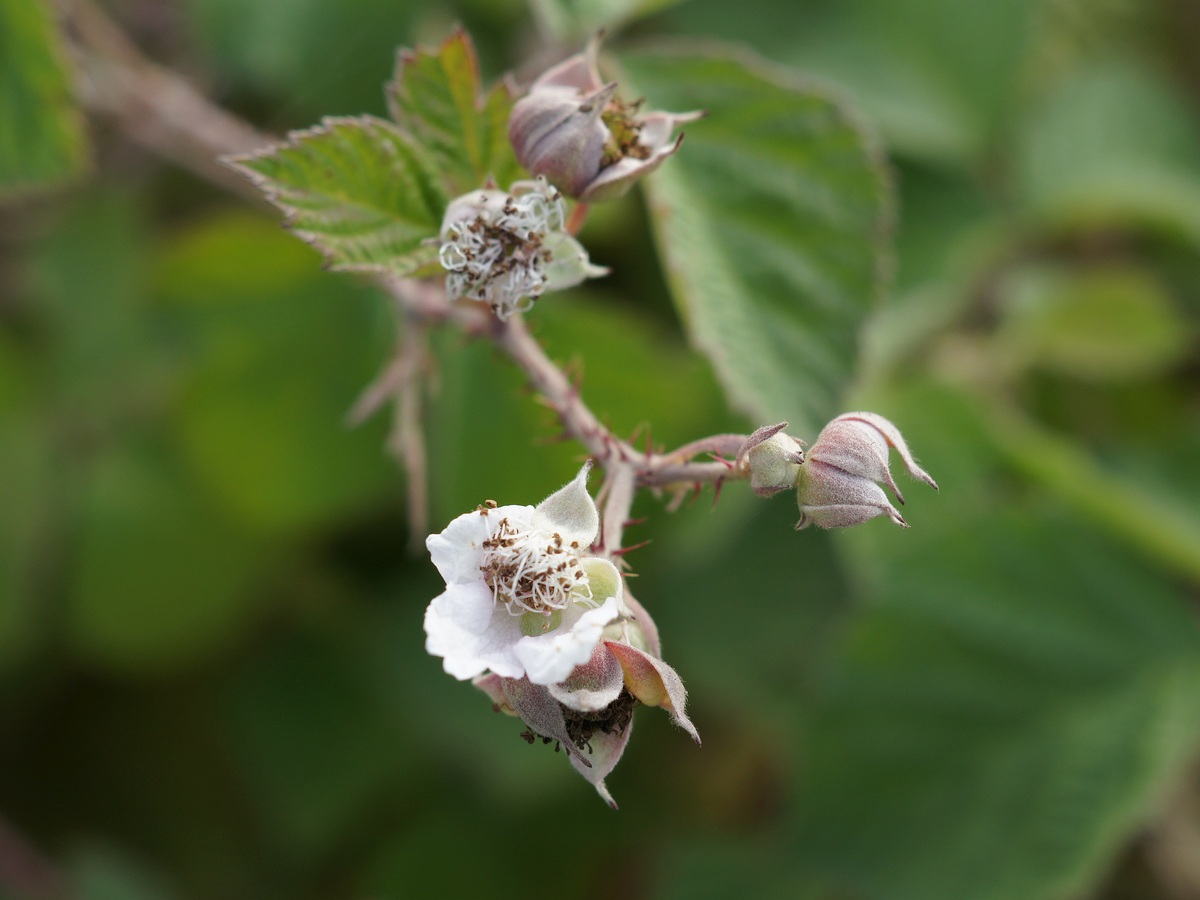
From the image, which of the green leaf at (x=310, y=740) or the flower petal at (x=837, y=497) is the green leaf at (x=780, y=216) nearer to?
the flower petal at (x=837, y=497)

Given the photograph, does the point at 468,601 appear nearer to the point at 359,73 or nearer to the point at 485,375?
the point at 485,375

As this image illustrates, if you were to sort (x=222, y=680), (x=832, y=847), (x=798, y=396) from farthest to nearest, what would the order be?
(x=222, y=680), (x=832, y=847), (x=798, y=396)

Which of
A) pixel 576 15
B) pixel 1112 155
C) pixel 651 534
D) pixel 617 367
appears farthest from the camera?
pixel 1112 155

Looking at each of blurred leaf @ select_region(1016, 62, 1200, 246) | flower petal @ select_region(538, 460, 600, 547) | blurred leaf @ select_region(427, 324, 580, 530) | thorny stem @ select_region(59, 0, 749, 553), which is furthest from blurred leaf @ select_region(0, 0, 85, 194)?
blurred leaf @ select_region(1016, 62, 1200, 246)

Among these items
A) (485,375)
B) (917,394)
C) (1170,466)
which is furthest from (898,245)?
(485,375)

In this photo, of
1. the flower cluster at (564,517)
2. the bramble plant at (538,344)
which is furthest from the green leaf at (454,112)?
the flower cluster at (564,517)

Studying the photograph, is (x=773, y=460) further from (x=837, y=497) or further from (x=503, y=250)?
(x=503, y=250)

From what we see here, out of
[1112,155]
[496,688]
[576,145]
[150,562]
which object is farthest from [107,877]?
[1112,155]
